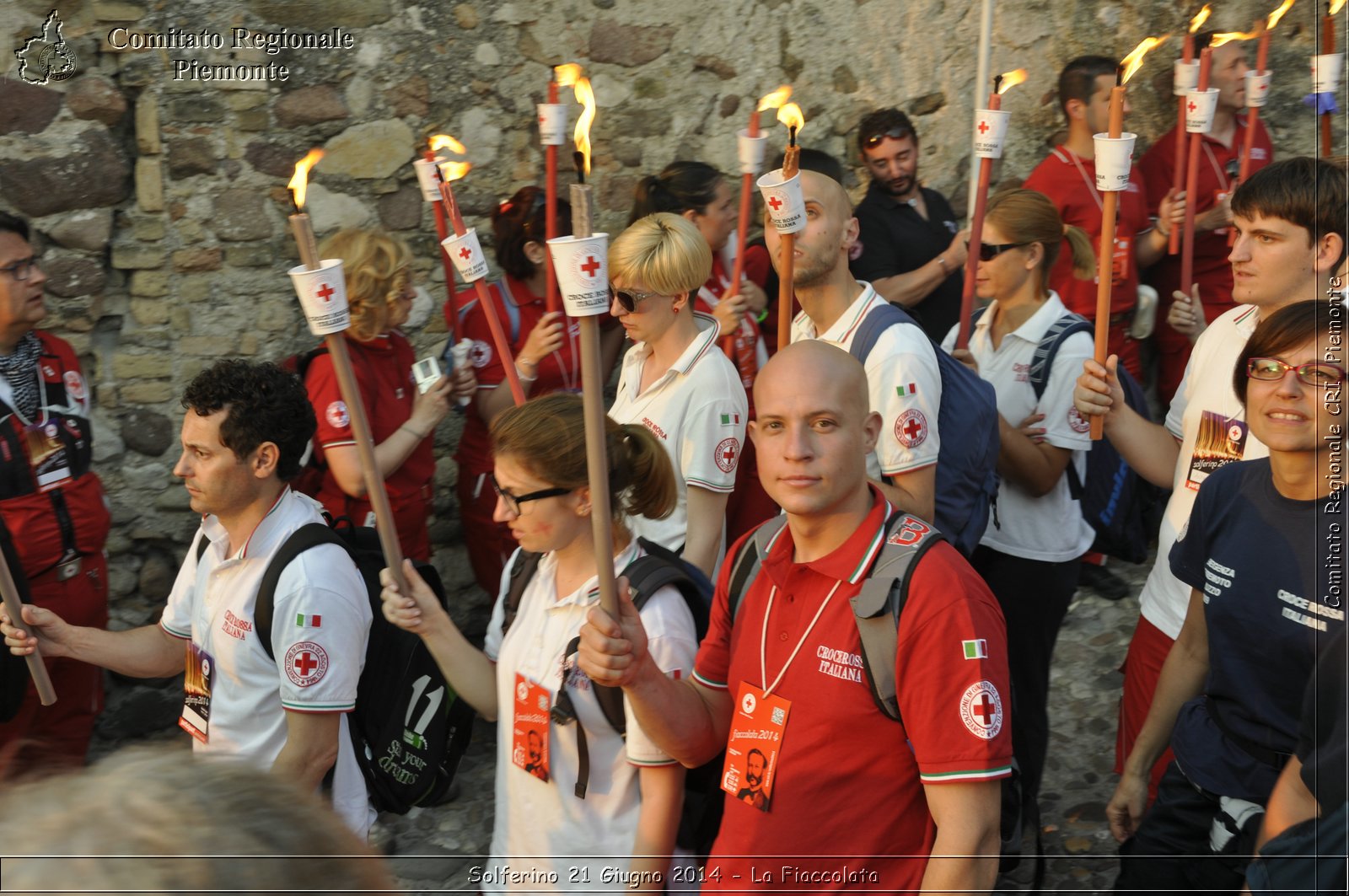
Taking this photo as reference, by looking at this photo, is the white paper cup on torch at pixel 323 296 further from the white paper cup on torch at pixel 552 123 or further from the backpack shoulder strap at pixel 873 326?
the white paper cup on torch at pixel 552 123

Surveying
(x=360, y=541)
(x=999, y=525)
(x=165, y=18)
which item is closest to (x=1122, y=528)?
(x=999, y=525)

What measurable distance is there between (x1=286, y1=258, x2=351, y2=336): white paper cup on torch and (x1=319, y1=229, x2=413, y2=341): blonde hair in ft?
5.56

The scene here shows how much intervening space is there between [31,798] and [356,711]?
6.46 feet

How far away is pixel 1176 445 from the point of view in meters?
3.48

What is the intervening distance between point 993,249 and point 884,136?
→ 4.82 feet

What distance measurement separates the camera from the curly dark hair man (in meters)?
3.10

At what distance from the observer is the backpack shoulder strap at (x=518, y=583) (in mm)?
2898

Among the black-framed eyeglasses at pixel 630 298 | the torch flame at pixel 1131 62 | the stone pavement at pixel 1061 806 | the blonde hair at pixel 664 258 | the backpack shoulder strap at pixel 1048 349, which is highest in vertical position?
the torch flame at pixel 1131 62

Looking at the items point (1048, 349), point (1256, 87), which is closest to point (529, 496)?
point (1048, 349)

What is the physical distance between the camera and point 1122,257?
555 cm

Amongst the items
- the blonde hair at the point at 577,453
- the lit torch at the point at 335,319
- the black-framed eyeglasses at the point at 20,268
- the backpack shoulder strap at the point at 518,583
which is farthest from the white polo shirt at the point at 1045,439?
the black-framed eyeglasses at the point at 20,268

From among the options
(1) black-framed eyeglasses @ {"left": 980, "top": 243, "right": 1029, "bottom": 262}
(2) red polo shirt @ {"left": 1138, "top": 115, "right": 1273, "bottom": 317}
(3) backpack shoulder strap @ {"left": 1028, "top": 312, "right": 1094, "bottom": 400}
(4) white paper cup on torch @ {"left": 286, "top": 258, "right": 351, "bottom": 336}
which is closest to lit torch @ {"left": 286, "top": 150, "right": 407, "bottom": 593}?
(4) white paper cup on torch @ {"left": 286, "top": 258, "right": 351, "bottom": 336}

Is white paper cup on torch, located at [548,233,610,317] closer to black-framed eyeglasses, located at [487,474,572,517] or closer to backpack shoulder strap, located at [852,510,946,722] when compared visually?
backpack shoulder strap, located at [852,510,946,722]

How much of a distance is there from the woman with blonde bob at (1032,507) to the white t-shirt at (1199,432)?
1.47 ft
